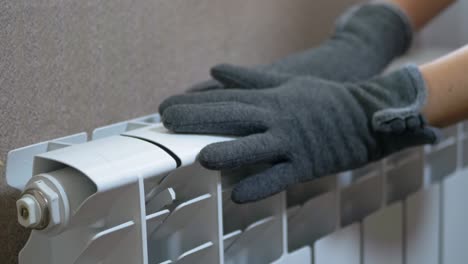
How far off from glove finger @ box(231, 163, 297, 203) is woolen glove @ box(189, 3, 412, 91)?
4.8 inches

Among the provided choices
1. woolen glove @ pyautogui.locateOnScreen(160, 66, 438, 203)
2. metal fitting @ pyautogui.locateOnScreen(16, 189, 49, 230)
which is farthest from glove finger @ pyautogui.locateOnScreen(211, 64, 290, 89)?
metal fitting @ pyautogui.locateOnScreen(16, 189, 49, 230)

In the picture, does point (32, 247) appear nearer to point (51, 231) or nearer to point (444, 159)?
point (51, 231)

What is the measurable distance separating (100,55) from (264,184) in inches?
8.3

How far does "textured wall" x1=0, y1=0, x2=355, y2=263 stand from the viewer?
57cm

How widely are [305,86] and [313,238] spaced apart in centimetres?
18

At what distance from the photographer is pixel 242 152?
538 mm

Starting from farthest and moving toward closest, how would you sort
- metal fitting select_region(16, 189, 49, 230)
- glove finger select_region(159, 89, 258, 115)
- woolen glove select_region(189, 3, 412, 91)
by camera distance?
woolen glove select_region(189, 3, 412, 91) < glove finger select_region(159, 89, 258, 115) < metal fitting select_region(16, 189, 49, 230)

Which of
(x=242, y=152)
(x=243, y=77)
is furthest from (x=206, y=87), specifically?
(x=242, y=152)

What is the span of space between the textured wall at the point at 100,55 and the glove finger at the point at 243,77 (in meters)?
0.09

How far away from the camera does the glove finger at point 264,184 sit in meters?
0.55

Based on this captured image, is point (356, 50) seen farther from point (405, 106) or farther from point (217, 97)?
point (217, 97)

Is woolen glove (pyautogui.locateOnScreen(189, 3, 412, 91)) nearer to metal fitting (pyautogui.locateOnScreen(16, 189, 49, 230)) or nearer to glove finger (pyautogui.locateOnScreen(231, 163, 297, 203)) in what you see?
glove finger (pyautogui.locateOnScreen(231, 163, 297, 203))

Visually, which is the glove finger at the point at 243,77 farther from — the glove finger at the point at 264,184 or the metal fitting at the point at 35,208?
the metal fitting at the point at 35,208

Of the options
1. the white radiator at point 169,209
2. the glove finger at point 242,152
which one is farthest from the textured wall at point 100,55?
the glove finger at point 242,152
